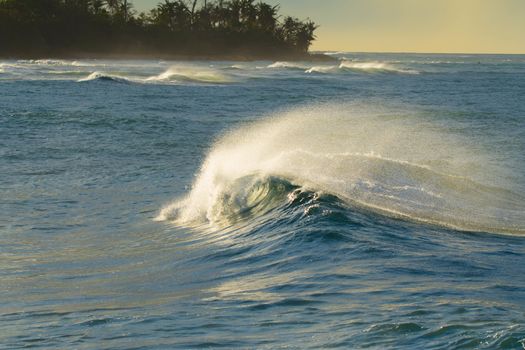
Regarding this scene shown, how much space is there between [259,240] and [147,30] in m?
94.3

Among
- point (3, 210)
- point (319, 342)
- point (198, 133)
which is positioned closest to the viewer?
point (319, 342)

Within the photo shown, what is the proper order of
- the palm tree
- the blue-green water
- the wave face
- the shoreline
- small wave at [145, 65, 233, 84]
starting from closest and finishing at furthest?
the blue-green water < the wave face < small wave at [145, 65, 233, 84] < the shoreline < the palm tree

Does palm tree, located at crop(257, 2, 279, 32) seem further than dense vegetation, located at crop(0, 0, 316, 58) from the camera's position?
Yes

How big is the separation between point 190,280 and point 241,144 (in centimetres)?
842

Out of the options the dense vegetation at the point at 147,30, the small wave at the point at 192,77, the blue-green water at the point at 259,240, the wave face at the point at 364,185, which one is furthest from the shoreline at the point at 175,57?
the wave face at the point at 364,185

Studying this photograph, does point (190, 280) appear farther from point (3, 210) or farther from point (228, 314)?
point (3, 210)

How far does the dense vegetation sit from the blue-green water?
6419 centimetres

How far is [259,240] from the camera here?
32.0 ft

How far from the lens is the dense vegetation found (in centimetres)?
8519

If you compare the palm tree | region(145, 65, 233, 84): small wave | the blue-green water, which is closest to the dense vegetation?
the palm tree

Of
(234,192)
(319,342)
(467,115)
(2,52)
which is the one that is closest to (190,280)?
(319,342)

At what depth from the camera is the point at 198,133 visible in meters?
23.5

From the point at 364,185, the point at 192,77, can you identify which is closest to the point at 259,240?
the point at 364,185

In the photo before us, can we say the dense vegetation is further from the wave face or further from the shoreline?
the wave face
